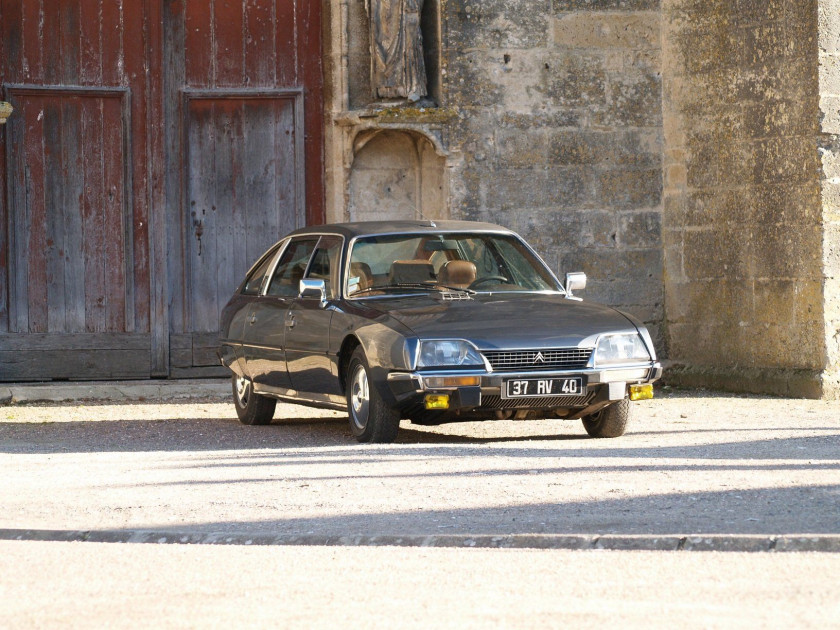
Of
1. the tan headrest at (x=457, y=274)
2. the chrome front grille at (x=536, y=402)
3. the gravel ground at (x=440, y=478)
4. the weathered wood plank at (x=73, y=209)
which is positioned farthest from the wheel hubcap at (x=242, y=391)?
the weathered wood plank at (x=73, y=209)

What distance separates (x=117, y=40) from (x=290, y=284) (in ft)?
15.6

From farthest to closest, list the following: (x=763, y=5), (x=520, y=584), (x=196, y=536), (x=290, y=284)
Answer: (x=763, y=5) < (x=290, y=284) < (x=196, y=536) < (x=520, y=584)

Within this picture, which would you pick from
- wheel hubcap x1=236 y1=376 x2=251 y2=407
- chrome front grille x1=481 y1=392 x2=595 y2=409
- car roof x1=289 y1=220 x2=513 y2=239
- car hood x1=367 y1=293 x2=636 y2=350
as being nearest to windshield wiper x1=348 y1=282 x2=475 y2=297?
car hood x1=367 y1=293 x2=636 y2=350

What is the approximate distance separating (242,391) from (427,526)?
18.8ft

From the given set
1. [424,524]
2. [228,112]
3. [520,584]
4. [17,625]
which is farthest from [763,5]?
[17,625]

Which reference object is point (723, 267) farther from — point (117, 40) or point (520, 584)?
point (520, 584)

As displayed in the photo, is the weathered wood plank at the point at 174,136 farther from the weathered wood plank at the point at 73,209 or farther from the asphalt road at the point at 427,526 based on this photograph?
the asphalt road at the point at 427,526

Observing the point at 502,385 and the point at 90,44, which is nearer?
the point at 502,385

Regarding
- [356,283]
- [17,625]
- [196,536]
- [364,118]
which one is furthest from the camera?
[364,118]

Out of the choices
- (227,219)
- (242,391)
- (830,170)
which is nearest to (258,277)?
(242,391)

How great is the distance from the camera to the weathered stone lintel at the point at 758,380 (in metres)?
13.5

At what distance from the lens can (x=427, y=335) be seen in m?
9.52

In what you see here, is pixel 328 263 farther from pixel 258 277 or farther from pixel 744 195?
pixel 744 195

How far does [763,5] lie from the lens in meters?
14.0
